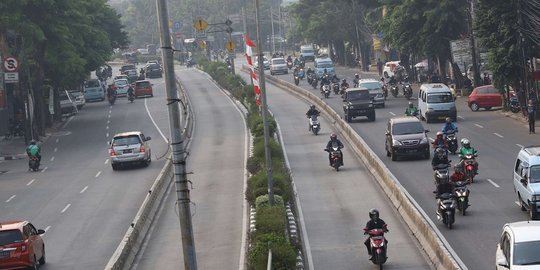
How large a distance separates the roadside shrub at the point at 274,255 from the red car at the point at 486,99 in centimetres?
4381

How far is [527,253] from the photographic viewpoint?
62.4 ft

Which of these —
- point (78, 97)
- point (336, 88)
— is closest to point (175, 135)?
point (336, 88)

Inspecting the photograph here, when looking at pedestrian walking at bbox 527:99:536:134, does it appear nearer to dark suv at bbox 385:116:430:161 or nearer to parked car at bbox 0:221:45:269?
dark suv at bbox 385:116:430:161

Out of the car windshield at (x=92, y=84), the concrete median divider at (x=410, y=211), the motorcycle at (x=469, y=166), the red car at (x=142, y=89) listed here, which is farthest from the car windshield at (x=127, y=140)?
the car windshield at (x=92, y=84)

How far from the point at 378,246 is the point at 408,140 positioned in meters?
19.6

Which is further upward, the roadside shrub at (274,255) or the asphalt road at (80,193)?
the roadside shrub at (274,255)

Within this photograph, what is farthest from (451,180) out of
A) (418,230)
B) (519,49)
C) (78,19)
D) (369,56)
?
(369,56)

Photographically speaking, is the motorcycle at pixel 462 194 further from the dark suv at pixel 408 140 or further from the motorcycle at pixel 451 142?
the motorcycle at pixel 451 142

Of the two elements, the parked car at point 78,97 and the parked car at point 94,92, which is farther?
the parked car at point 94,92

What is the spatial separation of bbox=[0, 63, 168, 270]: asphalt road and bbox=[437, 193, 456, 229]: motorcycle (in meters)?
9.11

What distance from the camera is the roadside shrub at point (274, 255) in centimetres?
2166

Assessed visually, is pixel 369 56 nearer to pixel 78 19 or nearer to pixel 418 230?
pixel 78 19

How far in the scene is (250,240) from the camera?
2728 cm

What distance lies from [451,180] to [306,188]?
1034cm
